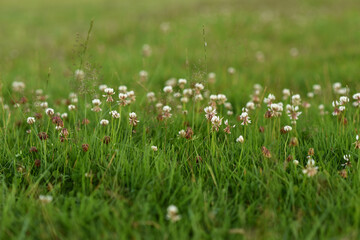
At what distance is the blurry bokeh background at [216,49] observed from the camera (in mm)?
6031

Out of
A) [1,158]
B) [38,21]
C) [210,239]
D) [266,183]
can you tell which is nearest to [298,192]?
[266,183]

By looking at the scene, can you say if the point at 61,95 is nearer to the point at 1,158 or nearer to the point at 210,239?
the point at 1,158

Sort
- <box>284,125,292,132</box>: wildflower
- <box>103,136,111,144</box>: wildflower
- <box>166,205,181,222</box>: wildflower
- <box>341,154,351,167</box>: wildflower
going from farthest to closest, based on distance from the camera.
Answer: <box>284,125,292,132</box>: wildflower < <box>103,136,111,144</box>: wildflower < <box>341,154,351,167</box>: wildflower < <box>166,205,181,222</box>: wildflower

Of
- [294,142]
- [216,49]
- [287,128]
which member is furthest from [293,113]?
[216,49]

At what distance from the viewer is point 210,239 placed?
2199mm

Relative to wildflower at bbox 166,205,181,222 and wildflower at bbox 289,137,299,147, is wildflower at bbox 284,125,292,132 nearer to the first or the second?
wildflower at bbox 289,137,299,147

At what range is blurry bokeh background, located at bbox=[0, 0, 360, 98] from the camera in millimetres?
6031

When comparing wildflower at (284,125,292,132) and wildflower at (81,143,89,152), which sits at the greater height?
wildflower at (284,125,292,132)

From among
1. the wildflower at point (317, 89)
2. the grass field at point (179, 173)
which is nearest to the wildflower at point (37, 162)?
the grass field at point (179, 173)

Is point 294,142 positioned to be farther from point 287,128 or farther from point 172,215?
point 172,215

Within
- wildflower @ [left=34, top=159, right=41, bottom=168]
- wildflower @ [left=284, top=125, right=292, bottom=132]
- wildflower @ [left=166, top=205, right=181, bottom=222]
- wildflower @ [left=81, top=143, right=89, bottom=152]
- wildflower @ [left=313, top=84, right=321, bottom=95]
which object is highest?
wildflower @ [left=313, top=84, right=321, bottom=95]

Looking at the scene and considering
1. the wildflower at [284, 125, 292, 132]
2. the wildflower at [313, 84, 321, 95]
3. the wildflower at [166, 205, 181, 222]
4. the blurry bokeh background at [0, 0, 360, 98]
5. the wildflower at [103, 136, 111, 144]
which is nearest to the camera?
the wildflower at [166, 205, 181, 222]

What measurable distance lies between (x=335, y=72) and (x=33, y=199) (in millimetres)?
5413

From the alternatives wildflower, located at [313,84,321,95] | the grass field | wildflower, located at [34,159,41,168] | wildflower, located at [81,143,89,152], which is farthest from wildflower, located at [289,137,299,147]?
wildflower, located at [313,84,321,95]
